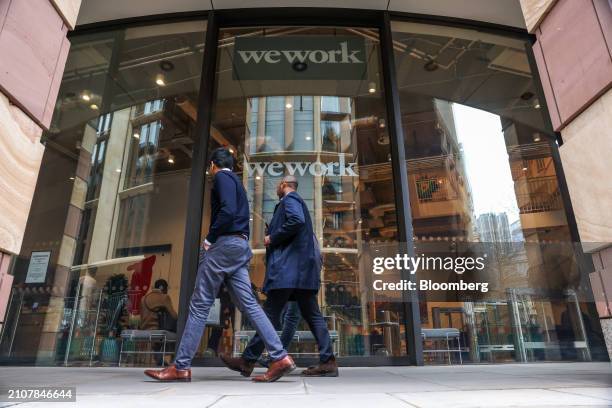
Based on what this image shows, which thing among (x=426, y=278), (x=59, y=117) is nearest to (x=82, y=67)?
(x=59, y=117)

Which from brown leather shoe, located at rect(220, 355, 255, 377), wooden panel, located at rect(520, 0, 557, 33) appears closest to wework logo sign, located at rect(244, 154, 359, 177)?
brown leather shoe, located at rect(220, 355, 255, 377)

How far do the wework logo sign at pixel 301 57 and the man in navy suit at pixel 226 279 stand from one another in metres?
→ 3.00

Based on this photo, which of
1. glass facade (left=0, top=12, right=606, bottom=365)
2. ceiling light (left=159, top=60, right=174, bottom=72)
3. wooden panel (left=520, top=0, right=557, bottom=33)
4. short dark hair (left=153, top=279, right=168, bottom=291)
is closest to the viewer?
wooden panel (left=520, top=0, right=557, bottom=33)

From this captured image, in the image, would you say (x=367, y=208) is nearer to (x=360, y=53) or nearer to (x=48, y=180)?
(x=360, y=53)

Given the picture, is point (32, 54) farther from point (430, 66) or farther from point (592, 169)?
point (430, 66)

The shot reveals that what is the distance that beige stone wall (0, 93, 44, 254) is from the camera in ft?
6.18

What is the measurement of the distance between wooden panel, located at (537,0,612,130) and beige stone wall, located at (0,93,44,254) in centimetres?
280

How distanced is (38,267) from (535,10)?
5.95m

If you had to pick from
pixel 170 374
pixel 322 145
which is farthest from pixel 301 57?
pixel 170 374

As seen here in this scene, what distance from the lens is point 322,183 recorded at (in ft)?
16.8

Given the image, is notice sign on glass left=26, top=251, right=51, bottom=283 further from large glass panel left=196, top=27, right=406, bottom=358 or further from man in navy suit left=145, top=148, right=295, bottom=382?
man in navy suit left=145, top=148, right=295, bottom=382

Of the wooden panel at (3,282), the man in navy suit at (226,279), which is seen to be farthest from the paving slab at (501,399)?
the wooden panel at (3,282)

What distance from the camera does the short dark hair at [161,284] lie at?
503 centimetres

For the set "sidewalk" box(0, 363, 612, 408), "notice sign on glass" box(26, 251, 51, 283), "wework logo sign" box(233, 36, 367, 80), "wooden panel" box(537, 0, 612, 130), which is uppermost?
"wework logo sign" box(233, 36, 367, 80)
